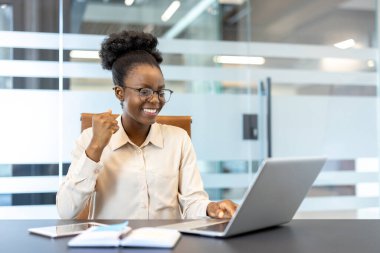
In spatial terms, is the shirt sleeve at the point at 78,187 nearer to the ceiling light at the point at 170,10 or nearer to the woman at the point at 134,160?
the woman at the point at 134,160

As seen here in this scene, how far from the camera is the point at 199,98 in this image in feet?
10.4

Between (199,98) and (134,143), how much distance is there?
1.53 metres

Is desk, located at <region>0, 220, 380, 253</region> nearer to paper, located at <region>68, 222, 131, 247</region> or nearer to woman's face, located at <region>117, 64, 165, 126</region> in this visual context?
paper, located at <region>68, 222, 131, 247</region>

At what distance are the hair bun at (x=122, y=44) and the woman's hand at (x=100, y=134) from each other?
0.35 meters

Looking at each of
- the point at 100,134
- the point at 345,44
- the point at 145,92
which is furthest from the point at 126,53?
the point at 345,44

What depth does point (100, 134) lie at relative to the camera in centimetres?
151

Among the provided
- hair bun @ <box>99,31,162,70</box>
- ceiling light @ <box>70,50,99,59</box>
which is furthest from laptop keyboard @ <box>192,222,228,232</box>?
ceiling light @ <box>70,50,99,59</box>

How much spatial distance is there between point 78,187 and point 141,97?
15.5 inches

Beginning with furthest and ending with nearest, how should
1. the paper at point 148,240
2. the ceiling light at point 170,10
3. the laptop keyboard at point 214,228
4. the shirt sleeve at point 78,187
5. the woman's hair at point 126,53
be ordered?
the ceiling light at point 170,10 < the woman's hair at point 126,53 < the shirt sleeve at point 78,187 < the laptop keyboard at point 214,228 < the paper at point 148,240

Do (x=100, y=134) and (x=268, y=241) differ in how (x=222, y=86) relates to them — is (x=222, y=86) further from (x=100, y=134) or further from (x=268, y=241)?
(x=268, y=241)

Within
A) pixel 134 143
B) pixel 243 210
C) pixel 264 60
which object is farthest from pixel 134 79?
pixel 264 60

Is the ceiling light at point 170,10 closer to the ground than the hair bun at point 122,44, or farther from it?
farther from it

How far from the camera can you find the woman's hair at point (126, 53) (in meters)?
1.75

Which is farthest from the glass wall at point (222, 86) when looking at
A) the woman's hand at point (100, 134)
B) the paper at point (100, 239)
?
the paper at point (100, 239)
